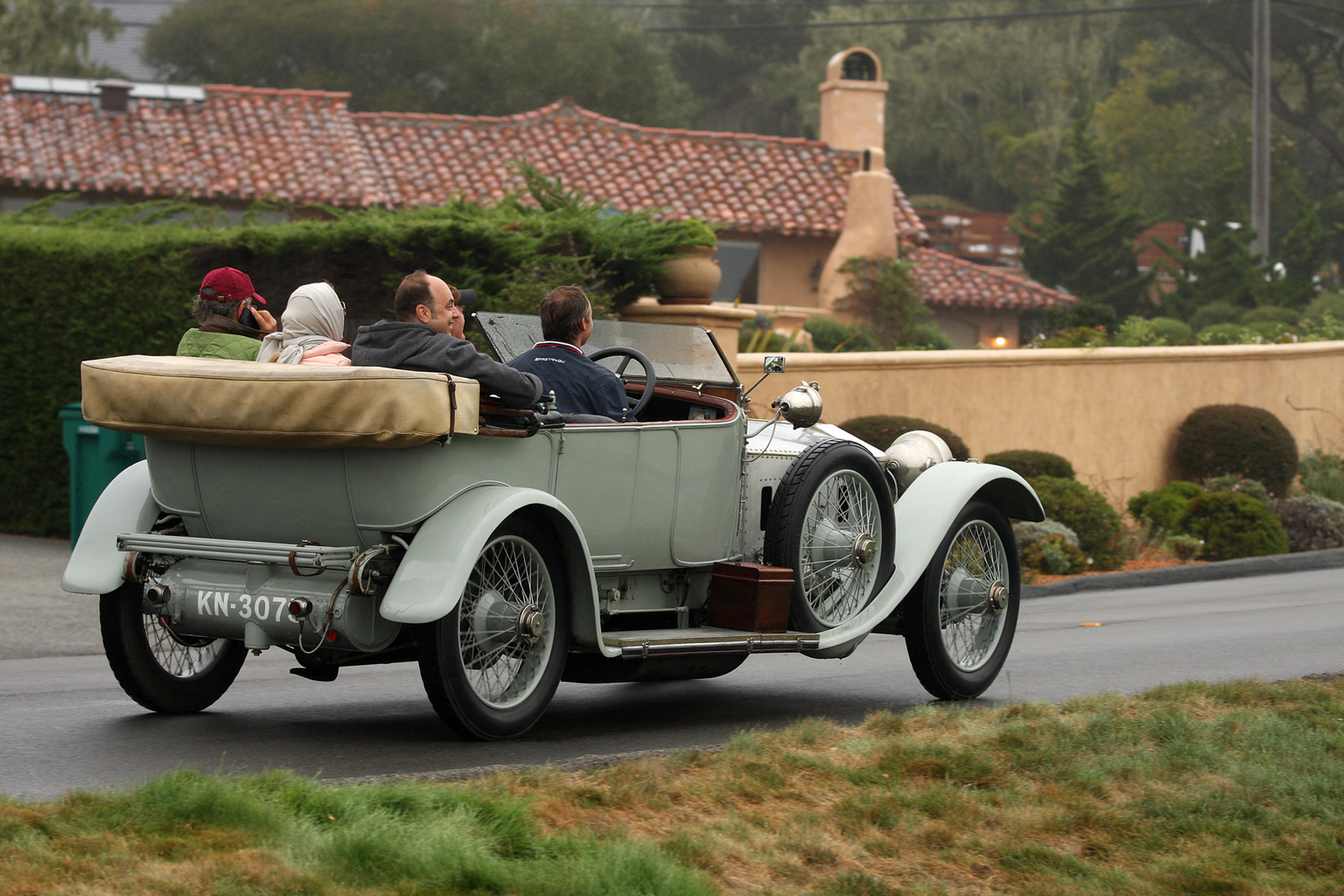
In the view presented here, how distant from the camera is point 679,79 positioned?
6744cm

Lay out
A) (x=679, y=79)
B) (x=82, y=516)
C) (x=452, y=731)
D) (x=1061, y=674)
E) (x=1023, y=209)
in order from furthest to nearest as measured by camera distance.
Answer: (x=679, y=79) → (x=1023, y=209) → (x=82, y=516) → (x=1061, y=674) → (x=452, y=731)

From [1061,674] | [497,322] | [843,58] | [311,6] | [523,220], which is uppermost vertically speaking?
[311,6]

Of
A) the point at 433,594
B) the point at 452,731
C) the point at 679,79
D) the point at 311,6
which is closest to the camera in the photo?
the point at 433,594

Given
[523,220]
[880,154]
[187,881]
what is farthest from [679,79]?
[187,881]

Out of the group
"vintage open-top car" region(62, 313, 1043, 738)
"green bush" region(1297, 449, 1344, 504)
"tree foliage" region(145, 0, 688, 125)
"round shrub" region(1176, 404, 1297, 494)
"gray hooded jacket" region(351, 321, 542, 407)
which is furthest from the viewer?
"tree foliage" region(145, 0, 688, 125)

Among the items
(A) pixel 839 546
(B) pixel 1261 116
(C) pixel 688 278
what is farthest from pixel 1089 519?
(B) pixel 1261 116

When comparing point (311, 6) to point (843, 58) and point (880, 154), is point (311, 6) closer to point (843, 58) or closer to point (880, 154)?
point (843, 58)

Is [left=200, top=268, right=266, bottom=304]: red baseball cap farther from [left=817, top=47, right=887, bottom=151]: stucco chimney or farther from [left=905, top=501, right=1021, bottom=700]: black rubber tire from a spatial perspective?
[left=817, top=47, right=887, bottom=151]: stucco chimney

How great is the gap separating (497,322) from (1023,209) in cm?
5663

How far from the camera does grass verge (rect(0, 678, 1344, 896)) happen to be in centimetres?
383

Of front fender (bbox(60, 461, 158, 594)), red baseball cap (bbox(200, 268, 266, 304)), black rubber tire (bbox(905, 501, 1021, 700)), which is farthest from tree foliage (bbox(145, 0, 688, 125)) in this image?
front fender (bbox(60, 461, 158, 594))

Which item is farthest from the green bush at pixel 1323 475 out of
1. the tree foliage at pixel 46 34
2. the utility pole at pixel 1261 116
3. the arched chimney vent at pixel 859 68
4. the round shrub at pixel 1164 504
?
the tree foliage at pixel 46 34

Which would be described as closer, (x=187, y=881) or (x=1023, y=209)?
(x=187, y=881)

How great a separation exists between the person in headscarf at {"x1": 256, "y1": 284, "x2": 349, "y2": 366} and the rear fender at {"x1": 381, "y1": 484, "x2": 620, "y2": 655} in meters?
1.03
